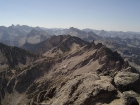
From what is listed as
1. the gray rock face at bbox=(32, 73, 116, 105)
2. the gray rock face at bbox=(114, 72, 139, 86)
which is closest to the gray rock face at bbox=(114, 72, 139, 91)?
the gray rock face at bbox=(114, 72, 139, 86)

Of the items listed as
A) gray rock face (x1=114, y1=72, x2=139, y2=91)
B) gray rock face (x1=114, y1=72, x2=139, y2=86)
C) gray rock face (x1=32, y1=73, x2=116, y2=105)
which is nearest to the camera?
gray rock face (x1=32, y1=73, x2=116, y2=105)

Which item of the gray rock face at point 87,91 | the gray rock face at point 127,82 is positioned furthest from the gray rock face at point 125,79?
the gray rock face at point 87,91

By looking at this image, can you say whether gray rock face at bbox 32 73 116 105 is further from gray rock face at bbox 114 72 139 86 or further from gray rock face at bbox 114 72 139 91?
gray rock face at bbox 114 72 139 91

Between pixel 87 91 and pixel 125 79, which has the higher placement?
pixel 125 79

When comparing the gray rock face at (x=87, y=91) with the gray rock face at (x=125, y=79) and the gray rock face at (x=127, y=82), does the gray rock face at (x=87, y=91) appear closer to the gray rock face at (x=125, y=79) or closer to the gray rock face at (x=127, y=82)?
the gray rock face at (x=125, y=79)

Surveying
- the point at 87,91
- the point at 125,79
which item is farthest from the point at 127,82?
the point at 87,91

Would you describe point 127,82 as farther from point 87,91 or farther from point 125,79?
point 87,91

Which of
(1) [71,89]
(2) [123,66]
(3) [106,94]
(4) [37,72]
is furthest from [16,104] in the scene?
(3) [106,94]

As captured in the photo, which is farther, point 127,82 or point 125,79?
point 125,79

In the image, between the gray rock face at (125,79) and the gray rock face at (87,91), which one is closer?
the gray rock face at (87,91)

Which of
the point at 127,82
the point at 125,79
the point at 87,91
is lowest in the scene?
the point at 87,91

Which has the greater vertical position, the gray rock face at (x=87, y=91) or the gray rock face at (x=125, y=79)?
the gray rock face at (x=125, y=79)

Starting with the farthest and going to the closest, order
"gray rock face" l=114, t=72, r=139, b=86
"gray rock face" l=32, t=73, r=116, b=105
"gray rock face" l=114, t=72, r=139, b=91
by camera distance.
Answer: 1. "gray rock face" l=114, t=72, r=139, b=86
2. "gray rock face" l=114, t=72, r=139, b=91
3. "gray rock face" l=32, t=73, r=116, b=105

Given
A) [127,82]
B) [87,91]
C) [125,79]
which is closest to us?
[87,91]
